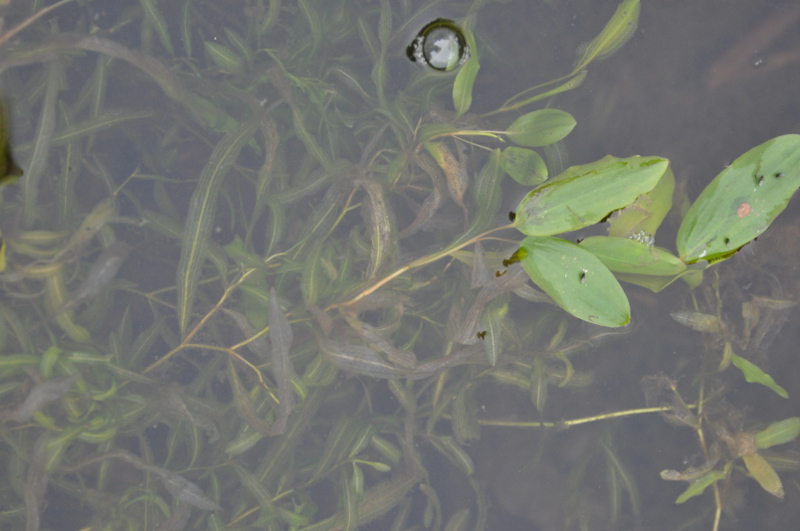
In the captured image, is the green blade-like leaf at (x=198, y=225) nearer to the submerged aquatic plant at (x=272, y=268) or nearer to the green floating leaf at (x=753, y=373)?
the submerged aquatic plant at (x=272, y=268)

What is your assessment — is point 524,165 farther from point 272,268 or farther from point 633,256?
point 272,268

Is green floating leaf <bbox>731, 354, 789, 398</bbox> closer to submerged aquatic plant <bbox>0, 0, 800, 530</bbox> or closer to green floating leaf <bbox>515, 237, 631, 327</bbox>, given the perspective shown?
submerged aquatic plant <bbox>0, 0, 800, 530</bbox>

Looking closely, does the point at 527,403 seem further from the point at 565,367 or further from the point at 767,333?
the point at 767,333

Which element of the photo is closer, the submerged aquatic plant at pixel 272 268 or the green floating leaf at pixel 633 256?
the green floating leaf at pixel 633 256

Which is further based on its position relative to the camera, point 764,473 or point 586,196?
point 764,473

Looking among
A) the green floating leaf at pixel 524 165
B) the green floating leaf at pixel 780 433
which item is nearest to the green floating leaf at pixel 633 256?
the green floating leaf at pixel 524 165

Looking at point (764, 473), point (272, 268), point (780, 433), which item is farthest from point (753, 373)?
point (272, 268)
